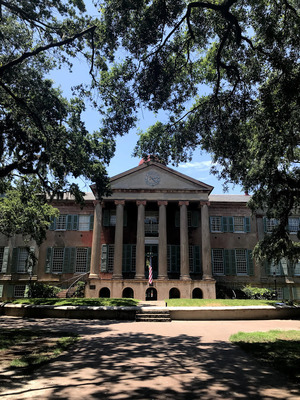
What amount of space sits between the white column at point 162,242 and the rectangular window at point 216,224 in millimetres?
5461

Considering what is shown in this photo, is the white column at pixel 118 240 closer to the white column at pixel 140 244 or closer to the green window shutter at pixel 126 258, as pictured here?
the white column at pixel 140 244

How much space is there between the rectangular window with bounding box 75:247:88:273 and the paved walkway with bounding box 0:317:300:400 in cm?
1964

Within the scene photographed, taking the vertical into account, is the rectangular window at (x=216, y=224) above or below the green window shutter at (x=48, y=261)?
above

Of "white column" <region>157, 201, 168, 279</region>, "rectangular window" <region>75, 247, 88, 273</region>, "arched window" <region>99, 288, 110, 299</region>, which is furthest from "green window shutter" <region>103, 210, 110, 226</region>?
"arched window" <region>99, 288, 110, 299</region>

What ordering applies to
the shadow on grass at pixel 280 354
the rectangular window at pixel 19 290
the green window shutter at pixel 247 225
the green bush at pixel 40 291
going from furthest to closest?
the green window shutter at pixel 247 225 → the rectangular window at pixel 19 290 → the green bush at pixel 40 291 → the shadow on grass at pixel 280 354

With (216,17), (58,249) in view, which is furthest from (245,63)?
(58,249)

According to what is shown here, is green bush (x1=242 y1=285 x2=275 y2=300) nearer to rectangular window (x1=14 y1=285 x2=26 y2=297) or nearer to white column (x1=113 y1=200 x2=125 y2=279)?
white column (x1=113 y1=200 x2=125 y2=279)

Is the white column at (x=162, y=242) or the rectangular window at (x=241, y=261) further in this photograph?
the rectangular window at (x=241, y=261)

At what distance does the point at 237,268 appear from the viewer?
27797 millimetres

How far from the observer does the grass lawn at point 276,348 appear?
574cm

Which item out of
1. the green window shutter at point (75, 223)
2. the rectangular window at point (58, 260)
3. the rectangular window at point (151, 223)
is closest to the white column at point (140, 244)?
the rectangular window at point (151, 223)

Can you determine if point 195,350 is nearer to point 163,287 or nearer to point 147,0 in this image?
point 147,0

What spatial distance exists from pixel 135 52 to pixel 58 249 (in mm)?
21664

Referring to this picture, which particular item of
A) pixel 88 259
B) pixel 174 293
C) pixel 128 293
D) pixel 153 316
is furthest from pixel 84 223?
pixel 153 316
